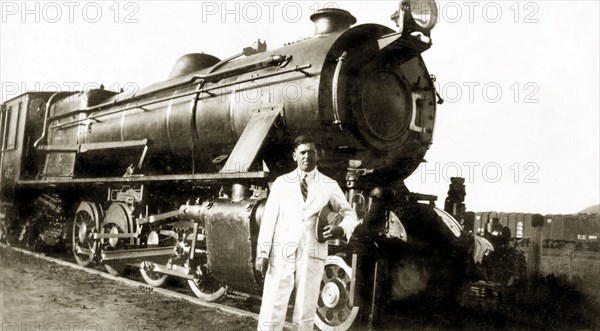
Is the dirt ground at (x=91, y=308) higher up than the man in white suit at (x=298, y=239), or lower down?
lower down

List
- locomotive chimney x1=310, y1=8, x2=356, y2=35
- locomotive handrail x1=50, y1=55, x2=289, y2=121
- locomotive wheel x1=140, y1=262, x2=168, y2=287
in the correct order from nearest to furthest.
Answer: locomotive handrail x1=50, y1=55, x2=289, y2=121
locomotive chimney x1=310, y1=8, x2=356, y2=35
locomotive wheel x1=140, y1=262, x2=168, y2=287

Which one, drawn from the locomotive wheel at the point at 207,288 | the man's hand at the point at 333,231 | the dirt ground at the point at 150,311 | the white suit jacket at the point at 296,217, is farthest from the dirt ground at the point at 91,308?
the man's hand at the point at 333,231

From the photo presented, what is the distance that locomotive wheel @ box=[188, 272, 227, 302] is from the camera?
586cm

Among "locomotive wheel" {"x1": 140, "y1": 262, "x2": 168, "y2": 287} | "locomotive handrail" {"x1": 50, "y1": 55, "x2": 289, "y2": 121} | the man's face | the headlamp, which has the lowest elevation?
"locomotive wheel" {"x1": 140, "y1": 262, "x2": 168, "y2": 287}

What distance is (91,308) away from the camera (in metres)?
5.41

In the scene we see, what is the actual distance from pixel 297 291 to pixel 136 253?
11.1 ft

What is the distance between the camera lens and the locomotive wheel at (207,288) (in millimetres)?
5857

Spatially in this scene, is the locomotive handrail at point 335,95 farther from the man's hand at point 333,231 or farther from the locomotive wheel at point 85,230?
the locomotive wheel at point 85,230

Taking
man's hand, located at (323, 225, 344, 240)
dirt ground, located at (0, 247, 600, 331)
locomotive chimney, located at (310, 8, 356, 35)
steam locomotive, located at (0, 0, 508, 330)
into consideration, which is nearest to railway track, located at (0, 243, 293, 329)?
dirt ground, located at (0, 247, 600, 331)

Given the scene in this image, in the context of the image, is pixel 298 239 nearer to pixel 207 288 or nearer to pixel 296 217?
pixel 296 217

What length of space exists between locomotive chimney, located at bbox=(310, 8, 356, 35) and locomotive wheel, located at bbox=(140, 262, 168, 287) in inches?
150

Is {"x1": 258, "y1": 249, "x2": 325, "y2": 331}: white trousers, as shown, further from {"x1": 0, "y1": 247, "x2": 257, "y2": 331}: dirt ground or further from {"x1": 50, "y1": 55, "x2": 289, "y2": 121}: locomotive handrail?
{"x1": 50, "y1": 55, "x2": 289, "y2": 121}: locomotive handrail

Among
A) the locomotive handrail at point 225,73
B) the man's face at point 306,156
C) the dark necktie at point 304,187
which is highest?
the locomotive handrail at point 225,73

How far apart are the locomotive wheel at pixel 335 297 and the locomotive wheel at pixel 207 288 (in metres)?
1.49
